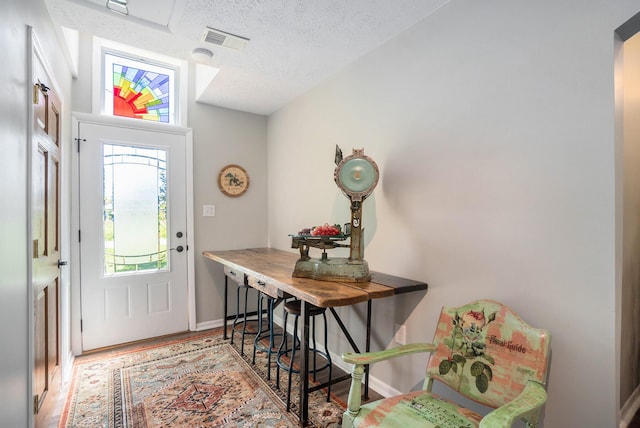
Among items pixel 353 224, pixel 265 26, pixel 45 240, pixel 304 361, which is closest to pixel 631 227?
pixel 353 224

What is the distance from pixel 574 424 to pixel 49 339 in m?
2.78

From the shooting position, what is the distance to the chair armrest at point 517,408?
96 cm

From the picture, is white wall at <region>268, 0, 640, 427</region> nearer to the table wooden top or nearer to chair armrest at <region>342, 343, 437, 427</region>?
the table wooden top

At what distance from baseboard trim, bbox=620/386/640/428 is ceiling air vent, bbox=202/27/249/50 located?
10.3ft

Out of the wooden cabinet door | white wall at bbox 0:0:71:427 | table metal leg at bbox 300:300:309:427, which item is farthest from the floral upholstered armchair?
the wooden cabinet door

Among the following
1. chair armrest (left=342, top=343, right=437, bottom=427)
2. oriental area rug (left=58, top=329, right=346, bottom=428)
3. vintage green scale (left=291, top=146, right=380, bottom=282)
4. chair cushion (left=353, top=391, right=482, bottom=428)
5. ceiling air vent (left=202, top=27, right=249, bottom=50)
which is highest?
ceiling air vent (left=202, top=27, right=249, bottom=50)

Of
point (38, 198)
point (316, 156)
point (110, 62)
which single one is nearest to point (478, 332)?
point (316, 156)

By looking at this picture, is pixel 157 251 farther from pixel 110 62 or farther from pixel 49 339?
pixel 110 62

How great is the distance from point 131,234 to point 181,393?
5.21 ft

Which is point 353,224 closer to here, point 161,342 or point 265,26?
point 265,26

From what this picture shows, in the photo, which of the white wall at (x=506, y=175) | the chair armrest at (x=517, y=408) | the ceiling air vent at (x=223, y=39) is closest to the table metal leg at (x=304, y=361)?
the white wall at (x=506, y=175)

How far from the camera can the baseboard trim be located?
1647mm

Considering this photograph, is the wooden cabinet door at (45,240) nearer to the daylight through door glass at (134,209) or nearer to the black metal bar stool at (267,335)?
the daylight through door glass at (134,209)

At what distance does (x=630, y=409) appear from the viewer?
1749 millimetres
